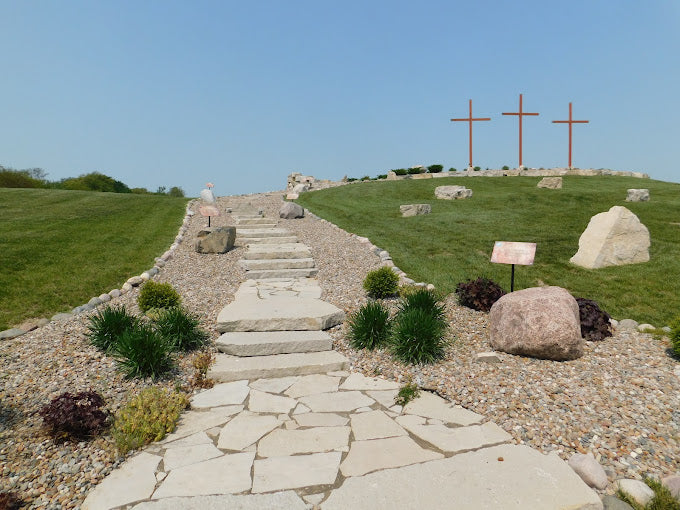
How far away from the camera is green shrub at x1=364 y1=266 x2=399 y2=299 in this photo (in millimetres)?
8898

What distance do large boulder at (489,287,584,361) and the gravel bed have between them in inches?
6.7

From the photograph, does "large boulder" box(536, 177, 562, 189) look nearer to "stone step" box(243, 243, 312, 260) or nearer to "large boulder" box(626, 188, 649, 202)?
"large boulder" box(626, 188, 649, 202)

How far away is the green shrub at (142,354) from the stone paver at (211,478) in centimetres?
213

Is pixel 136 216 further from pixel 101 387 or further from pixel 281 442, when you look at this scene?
pixel 281 442

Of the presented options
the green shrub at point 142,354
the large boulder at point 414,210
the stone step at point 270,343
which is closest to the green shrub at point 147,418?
the green shrub at point 142,354

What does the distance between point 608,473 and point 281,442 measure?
3.10 metres

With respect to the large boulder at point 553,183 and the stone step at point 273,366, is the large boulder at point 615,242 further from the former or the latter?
the large boulder at point 553,183

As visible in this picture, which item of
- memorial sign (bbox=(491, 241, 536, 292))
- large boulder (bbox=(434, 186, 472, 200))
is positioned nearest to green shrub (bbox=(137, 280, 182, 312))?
memorial sign (bbox=(491, 241, 536, 292))

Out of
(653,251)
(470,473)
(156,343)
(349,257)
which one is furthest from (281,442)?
(653,251)

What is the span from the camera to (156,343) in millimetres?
5918

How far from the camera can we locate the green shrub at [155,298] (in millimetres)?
8062

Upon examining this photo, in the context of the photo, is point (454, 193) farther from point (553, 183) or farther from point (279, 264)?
point (279, 264)

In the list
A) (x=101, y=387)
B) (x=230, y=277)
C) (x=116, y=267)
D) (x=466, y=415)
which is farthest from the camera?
(x=116, y=267)

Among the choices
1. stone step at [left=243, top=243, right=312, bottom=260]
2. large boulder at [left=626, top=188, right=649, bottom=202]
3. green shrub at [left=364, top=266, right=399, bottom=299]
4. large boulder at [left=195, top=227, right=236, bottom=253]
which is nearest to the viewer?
green shrub at [left=364, top=266, right=399, bottom=299]
